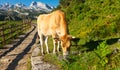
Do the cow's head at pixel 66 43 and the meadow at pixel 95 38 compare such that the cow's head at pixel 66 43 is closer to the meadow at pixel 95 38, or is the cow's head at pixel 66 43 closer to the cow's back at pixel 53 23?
the meadow at pixel 95 38

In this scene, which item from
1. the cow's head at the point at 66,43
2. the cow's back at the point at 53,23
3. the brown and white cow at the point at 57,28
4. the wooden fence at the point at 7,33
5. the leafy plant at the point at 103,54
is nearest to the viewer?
the leafy plant at the point at 103,54

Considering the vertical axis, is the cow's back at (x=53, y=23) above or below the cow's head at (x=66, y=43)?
above

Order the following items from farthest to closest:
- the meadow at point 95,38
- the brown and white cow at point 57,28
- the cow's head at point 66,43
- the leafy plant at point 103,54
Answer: the brown and white cow at point 57,28
the cow's head at point 66,43
the meadow at point 95,38
the leafy plant at point 103,54

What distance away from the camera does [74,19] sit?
26.1 m

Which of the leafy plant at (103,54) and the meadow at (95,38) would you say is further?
the meadow at (95,38)

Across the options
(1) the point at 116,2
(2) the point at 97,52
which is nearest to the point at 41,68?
(2) the point at 97,52

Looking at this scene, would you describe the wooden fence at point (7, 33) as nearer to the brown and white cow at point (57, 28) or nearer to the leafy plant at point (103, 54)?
the brown and white cow at point (57, 28)

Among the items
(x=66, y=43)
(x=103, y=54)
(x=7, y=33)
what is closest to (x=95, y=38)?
(x=66, y=43)

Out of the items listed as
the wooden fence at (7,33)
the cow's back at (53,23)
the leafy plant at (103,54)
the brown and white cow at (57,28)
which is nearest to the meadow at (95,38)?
the leafy plant at (103,54)

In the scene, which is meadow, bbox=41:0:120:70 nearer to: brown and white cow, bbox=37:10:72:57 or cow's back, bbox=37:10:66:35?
brown and white cow, bbox=37:10:72:57

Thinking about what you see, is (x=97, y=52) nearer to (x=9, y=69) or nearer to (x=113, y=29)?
(x=9, y=69)

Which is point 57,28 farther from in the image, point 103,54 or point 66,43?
point 103,54

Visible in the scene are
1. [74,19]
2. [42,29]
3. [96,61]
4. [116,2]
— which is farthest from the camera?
[74,19]

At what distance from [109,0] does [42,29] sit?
33.2 ft
